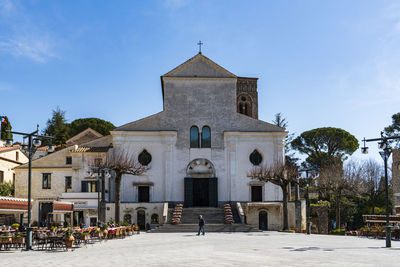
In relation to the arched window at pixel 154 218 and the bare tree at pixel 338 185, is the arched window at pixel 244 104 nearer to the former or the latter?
the bare tree at pixel 338 185

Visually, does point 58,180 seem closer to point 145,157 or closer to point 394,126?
point 145,157

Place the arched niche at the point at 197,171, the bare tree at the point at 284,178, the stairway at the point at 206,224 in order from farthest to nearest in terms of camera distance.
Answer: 1. the arched niche at the point at 197,171
2. the bare tree at the point at 284,178
3. the stairway at the point at 206,224

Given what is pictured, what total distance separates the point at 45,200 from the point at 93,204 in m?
5.84

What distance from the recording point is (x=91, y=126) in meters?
80.2

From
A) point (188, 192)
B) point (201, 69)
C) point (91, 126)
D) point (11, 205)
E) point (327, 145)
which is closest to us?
point (11, 205)

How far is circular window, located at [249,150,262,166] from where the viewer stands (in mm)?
44094

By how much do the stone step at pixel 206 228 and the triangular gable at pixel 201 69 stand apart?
16.1 metres

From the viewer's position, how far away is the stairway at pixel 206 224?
34750 millimetres

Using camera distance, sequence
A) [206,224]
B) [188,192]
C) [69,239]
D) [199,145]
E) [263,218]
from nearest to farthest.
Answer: [69,239]
[206,224]
[263,218]
[188,192]
[199,145]

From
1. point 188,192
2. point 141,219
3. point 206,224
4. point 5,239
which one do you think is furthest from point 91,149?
point 5,239

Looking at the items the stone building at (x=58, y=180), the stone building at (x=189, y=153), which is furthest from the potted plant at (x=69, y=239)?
the stone building at (x=58, y=180)

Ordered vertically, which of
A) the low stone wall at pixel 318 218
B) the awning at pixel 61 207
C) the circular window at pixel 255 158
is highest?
the circular window at pixel 255 158

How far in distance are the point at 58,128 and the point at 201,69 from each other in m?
41.2

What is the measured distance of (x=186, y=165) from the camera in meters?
→ 43.5
